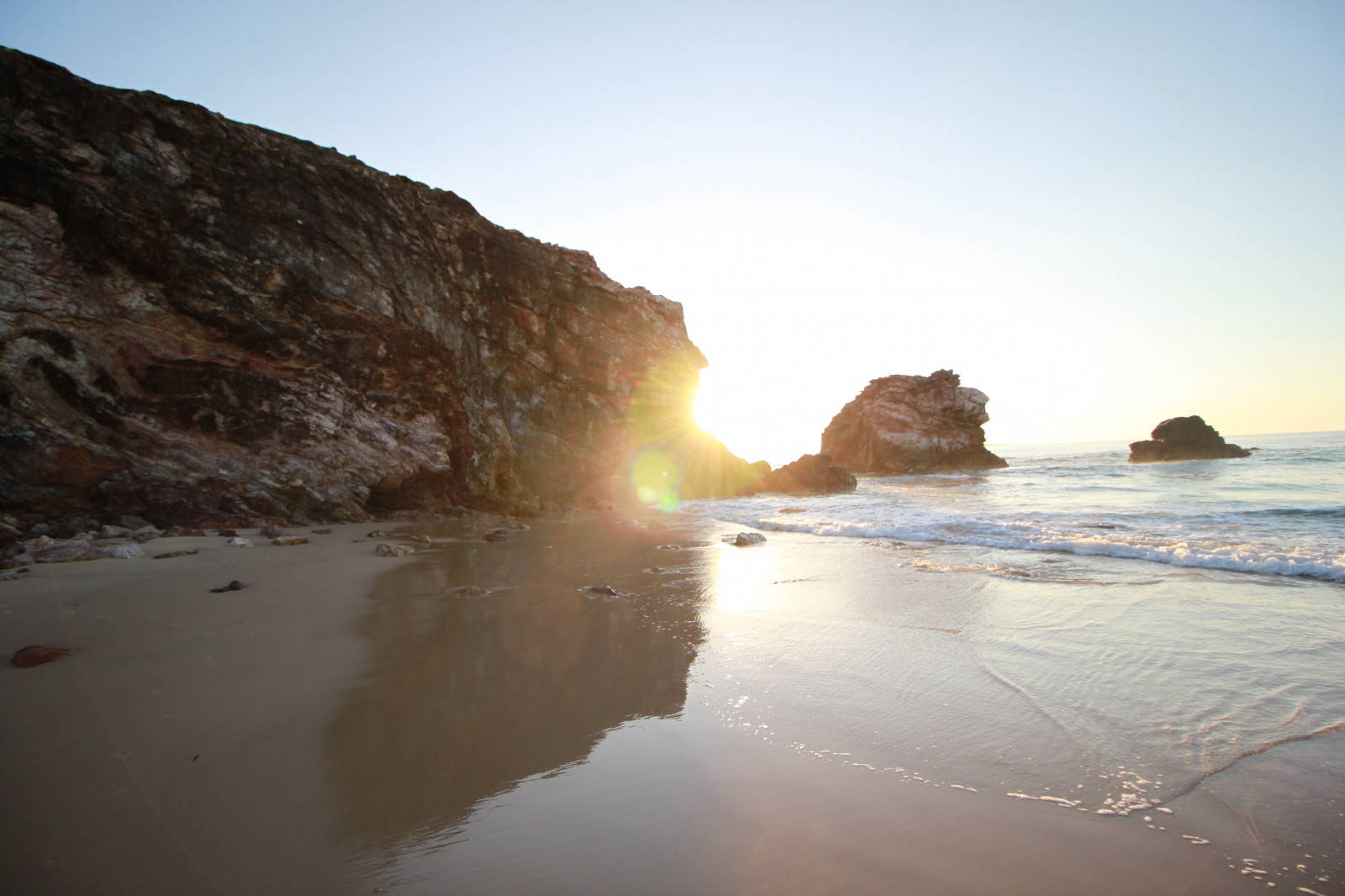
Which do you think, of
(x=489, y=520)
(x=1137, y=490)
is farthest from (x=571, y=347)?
(x=1137, y=490)

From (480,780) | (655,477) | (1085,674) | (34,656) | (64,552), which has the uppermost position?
(655,477)

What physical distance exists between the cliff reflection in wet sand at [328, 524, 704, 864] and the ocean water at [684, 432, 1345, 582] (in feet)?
17.3

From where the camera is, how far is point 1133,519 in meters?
11.2

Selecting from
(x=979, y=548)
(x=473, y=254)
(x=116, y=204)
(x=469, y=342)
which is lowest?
(x=979, y=548)

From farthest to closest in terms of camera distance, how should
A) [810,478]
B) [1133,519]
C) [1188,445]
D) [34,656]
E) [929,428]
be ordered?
1. [929,428]
2. [1188,445]
3. [810,478]
4. [1133,519]
5. [34,656]

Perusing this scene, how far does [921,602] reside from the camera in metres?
5.52

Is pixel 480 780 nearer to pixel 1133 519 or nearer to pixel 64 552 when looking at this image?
pixel 64 552

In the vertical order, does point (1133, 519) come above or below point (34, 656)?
below

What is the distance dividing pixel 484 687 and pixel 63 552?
6237 mm

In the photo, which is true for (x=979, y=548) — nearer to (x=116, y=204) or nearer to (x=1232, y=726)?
(x=1232, y=726)

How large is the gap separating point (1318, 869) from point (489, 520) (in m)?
12.8

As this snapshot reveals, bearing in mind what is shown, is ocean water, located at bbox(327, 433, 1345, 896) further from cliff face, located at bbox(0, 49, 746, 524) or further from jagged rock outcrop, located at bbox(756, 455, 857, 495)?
jagged rock outcrop, located at bbox(756, 455, 857, 495)

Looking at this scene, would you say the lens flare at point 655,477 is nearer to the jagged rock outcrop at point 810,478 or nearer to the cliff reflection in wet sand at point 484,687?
the jagged rock outcrop at point 810,478

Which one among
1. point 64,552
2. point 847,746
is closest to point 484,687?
point 847,746
